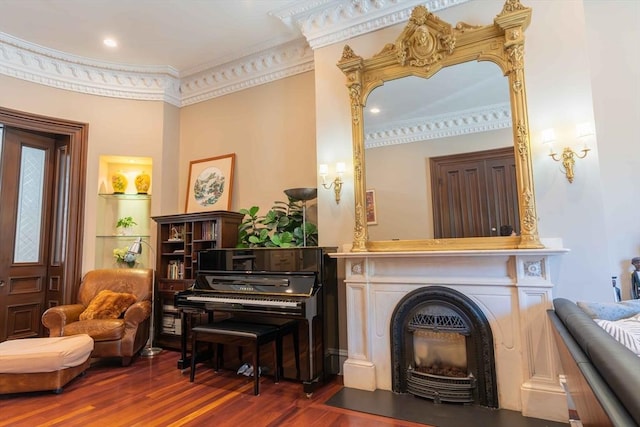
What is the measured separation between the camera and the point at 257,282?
10.4 ft

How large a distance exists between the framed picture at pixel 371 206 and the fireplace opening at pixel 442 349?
722 millimetres

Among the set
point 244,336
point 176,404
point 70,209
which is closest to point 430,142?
point 244,336

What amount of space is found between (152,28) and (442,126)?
130 inches

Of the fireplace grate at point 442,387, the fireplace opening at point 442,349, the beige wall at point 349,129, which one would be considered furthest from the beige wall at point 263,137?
the fireplace grate at point 442,387

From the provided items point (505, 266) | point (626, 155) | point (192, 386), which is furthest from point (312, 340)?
point (626, 155)

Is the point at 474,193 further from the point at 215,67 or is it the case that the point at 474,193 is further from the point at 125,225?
→ the point at 125,225

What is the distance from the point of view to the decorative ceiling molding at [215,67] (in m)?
3.23

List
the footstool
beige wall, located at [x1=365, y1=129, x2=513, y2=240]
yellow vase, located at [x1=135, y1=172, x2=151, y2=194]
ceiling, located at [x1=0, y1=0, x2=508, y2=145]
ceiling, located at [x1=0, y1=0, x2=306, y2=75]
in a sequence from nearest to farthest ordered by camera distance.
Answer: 1. the footstool
2. beige wall, located at [x1=365, y1=129, x2=513, y2=240]
3. ceiling, located at [x1=0, y1=0, x2=508, y2=145]
4. ceiling, located at [x1=0, y1=0, x2=306, y2=75]
5. yellow vase, located at [x1=135, y1=172, x2=151, y2=194]

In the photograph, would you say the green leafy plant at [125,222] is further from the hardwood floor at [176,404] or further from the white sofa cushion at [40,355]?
the hardwood floor at [176,404]

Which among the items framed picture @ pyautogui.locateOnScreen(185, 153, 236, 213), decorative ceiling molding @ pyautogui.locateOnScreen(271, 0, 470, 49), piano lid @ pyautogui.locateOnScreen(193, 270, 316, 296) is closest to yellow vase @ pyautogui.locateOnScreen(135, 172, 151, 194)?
framed picture @ pyautogui.locateOnScreen(185, 153, 236, 213)

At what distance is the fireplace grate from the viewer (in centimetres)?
247

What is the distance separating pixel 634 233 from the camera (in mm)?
2910

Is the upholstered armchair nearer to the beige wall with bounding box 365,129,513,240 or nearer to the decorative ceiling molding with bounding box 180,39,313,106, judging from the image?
the decorative ceiling molding with bounding box 180,39,313,106

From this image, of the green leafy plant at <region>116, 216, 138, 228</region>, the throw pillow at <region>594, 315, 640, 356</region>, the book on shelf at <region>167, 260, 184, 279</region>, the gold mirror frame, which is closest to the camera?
the throw pillow at <region>594, 315, 640, 356</region>
